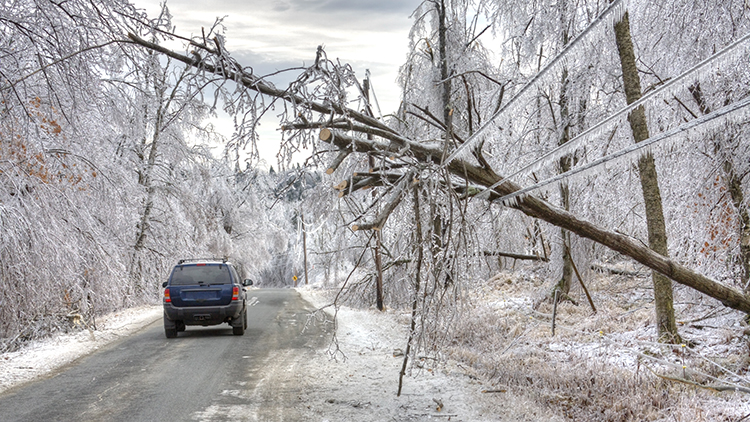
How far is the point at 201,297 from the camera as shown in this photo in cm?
1190

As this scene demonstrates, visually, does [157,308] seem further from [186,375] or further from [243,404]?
[243,404]

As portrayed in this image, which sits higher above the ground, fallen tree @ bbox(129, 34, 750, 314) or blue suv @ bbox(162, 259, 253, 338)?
fallen tree @ bbox(129, 34, 750, 314)

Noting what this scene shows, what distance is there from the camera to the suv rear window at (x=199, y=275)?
1201 cm

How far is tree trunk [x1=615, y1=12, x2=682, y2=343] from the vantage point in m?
8.35

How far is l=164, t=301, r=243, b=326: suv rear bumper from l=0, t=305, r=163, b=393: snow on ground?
4.57 feet

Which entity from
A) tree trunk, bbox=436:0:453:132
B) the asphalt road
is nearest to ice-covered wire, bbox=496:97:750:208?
the asphalt road

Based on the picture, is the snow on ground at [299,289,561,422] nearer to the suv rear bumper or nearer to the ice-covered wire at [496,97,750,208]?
the ice-covered wire at [496,97,750,208]

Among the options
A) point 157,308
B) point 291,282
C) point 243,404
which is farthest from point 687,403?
point 291,282

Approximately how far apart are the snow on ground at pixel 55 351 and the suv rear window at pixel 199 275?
1.91 meters

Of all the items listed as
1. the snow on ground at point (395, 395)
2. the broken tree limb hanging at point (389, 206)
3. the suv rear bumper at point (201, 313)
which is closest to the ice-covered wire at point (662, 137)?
the broken tree limb hanging at point (389, 206)

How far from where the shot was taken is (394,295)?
13.1 m

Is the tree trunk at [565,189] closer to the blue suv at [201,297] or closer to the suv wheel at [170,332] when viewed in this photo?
the blue suv at [201,297]

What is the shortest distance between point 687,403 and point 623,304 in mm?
7449

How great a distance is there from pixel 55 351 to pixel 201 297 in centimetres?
286
